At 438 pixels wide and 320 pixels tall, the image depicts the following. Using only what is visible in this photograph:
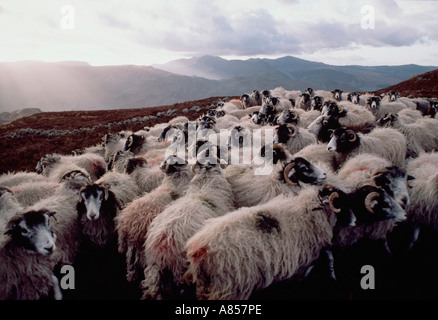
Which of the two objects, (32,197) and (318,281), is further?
(32,197)

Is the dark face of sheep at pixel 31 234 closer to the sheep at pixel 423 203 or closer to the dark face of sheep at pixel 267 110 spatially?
the sheep at pixel 423 203

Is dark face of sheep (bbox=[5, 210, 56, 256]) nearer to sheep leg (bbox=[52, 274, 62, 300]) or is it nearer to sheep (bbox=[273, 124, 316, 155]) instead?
sheep leg (bbox=[52, 274, 62, 300])

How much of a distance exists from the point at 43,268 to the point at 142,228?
4.56 ft

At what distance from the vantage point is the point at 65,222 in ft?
15.2

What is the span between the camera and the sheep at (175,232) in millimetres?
3508

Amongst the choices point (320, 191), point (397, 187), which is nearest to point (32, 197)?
point (320, 191)

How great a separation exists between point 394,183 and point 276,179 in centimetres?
183

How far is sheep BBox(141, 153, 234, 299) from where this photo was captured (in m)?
3.51

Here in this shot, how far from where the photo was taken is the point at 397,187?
12.5ft

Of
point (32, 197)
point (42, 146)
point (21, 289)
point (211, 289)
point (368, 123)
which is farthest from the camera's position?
point (42, 146)

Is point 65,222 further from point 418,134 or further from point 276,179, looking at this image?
point 418,134

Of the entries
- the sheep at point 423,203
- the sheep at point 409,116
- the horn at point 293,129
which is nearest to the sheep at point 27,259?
the sheep at point 423,203

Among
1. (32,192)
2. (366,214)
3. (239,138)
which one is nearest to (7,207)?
(32,192)
